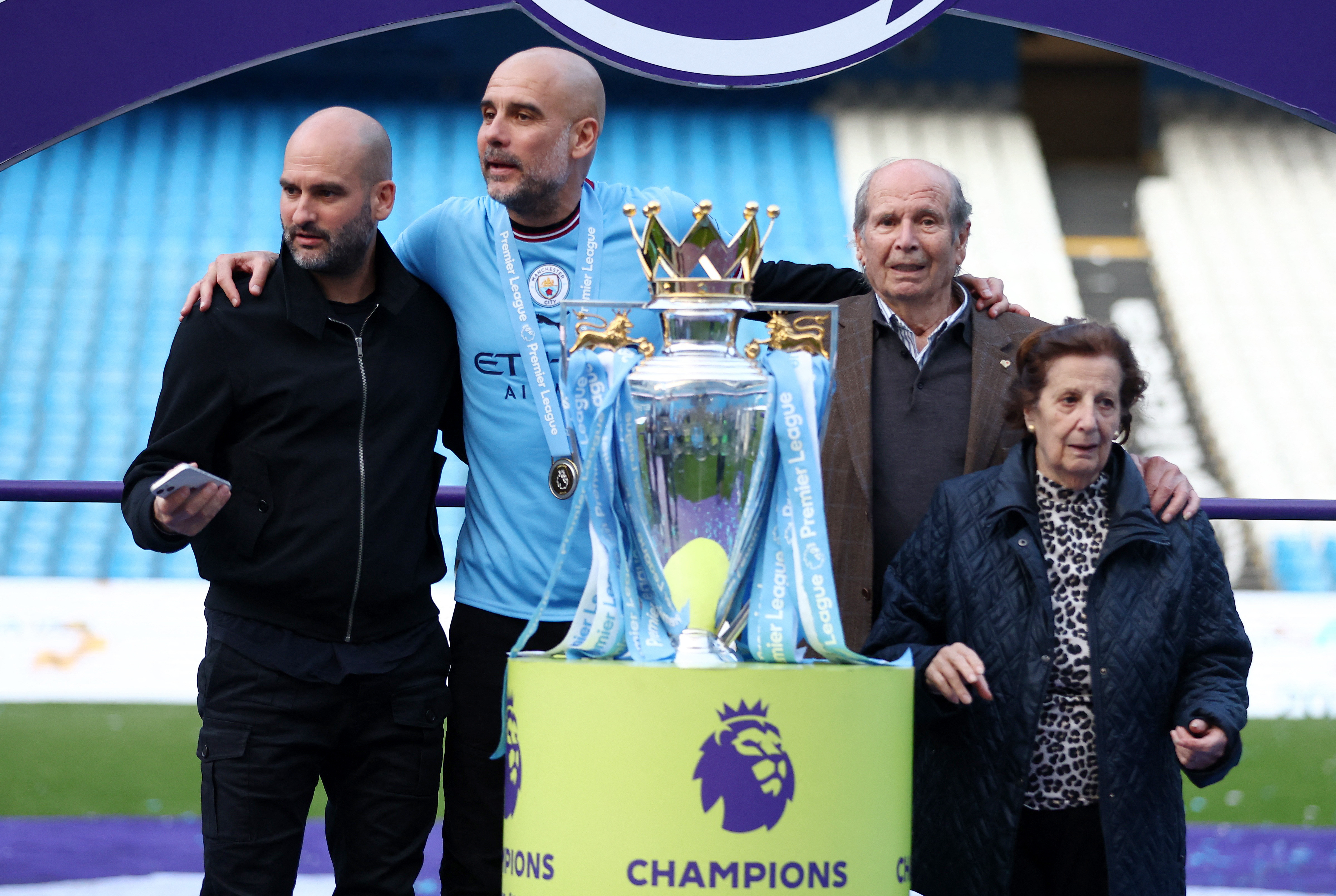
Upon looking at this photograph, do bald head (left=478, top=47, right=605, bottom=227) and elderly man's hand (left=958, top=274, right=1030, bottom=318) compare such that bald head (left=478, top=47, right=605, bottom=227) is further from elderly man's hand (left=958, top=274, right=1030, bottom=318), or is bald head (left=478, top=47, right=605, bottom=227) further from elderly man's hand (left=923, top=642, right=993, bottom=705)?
elderly man's hand (left=923, top=642, right=993, bottom=705)

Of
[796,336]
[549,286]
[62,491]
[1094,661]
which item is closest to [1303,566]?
[1094,661]

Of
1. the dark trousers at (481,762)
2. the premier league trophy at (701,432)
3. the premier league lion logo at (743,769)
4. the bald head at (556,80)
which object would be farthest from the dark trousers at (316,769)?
the bald head at (556,80)

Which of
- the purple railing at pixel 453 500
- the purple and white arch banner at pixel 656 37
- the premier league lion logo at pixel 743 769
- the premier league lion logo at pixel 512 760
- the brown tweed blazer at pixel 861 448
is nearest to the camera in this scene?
the premier league lion logo at pixel 743 769

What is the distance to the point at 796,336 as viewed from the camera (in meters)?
1.77

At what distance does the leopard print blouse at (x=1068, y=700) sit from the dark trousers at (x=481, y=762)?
692mm

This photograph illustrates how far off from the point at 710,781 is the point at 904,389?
972mm

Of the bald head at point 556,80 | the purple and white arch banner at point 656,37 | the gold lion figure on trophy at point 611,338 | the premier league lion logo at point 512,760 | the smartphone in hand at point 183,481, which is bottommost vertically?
the premier league lion logo at point 512,760

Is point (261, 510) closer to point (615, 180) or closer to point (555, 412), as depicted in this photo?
point (555, 412)

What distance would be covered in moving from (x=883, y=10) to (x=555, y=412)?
872 mm

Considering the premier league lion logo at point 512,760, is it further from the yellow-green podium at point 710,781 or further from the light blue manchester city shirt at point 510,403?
the light blue manchester city shirt at point 510,403

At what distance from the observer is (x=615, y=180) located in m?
11.5

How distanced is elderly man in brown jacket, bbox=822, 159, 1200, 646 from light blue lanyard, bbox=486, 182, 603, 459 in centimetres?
41

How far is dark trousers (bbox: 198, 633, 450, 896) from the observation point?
6.73 feet

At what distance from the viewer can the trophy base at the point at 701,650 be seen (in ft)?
5.44
